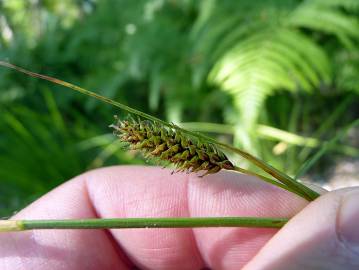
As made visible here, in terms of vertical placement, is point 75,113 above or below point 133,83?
below

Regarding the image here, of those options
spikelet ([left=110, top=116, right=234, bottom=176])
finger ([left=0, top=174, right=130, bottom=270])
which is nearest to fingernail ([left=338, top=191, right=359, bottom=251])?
spikelet ([left=110, top=116, right=234, bottom=176])

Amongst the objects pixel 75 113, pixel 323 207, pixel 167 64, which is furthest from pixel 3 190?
pixel 323 207

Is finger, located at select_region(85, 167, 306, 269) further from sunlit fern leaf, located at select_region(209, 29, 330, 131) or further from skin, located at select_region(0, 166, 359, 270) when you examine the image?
sunlit fern leaf, located at select_region(209, 29, 330, 131)

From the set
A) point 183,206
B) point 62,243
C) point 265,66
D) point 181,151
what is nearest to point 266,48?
point 265,66

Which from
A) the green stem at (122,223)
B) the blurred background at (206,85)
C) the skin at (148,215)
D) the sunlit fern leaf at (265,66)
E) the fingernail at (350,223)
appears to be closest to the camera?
the green stem at (122,223)

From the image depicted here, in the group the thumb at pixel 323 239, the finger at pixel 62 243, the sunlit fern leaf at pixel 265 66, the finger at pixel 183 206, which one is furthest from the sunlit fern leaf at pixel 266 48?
the thumb at pixel 323 239

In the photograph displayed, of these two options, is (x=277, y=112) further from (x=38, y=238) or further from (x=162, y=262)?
(x=38, y=238)

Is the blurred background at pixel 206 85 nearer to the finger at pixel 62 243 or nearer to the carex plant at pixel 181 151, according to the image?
the finger at pixel 62 243
